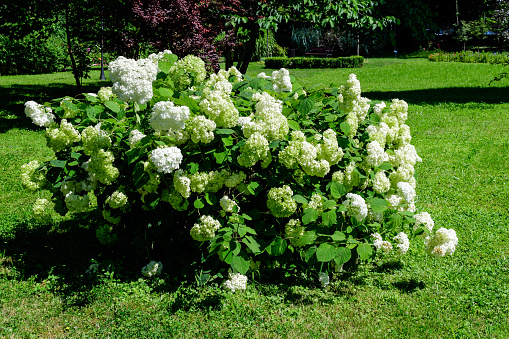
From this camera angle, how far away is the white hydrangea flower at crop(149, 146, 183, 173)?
10.3 feet

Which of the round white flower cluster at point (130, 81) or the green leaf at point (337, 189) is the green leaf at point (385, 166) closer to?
the green leaf at point (337, 189)

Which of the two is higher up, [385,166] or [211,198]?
[385,166]

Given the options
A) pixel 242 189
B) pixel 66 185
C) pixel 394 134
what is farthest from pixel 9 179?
pixel 394 134

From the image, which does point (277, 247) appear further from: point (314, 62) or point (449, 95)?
point (314, 62)

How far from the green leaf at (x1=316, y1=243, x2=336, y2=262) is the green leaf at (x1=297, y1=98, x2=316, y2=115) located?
3.33 ft

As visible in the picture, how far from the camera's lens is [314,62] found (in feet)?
86.9

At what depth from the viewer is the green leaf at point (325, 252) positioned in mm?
3279

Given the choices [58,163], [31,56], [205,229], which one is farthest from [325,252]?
[31,56]

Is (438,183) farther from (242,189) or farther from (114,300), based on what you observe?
(114,300)

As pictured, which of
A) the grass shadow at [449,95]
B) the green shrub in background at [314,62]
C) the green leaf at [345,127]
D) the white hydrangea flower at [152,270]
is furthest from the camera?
the green shrub in background at [314,62]

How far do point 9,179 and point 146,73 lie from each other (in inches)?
163

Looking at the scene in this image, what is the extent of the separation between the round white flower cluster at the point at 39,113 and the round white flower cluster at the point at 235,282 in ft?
6.40

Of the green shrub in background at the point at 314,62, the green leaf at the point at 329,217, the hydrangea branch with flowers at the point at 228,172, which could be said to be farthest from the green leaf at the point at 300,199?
the green shrub in background at the point at 314,62

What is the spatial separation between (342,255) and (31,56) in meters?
24.0
